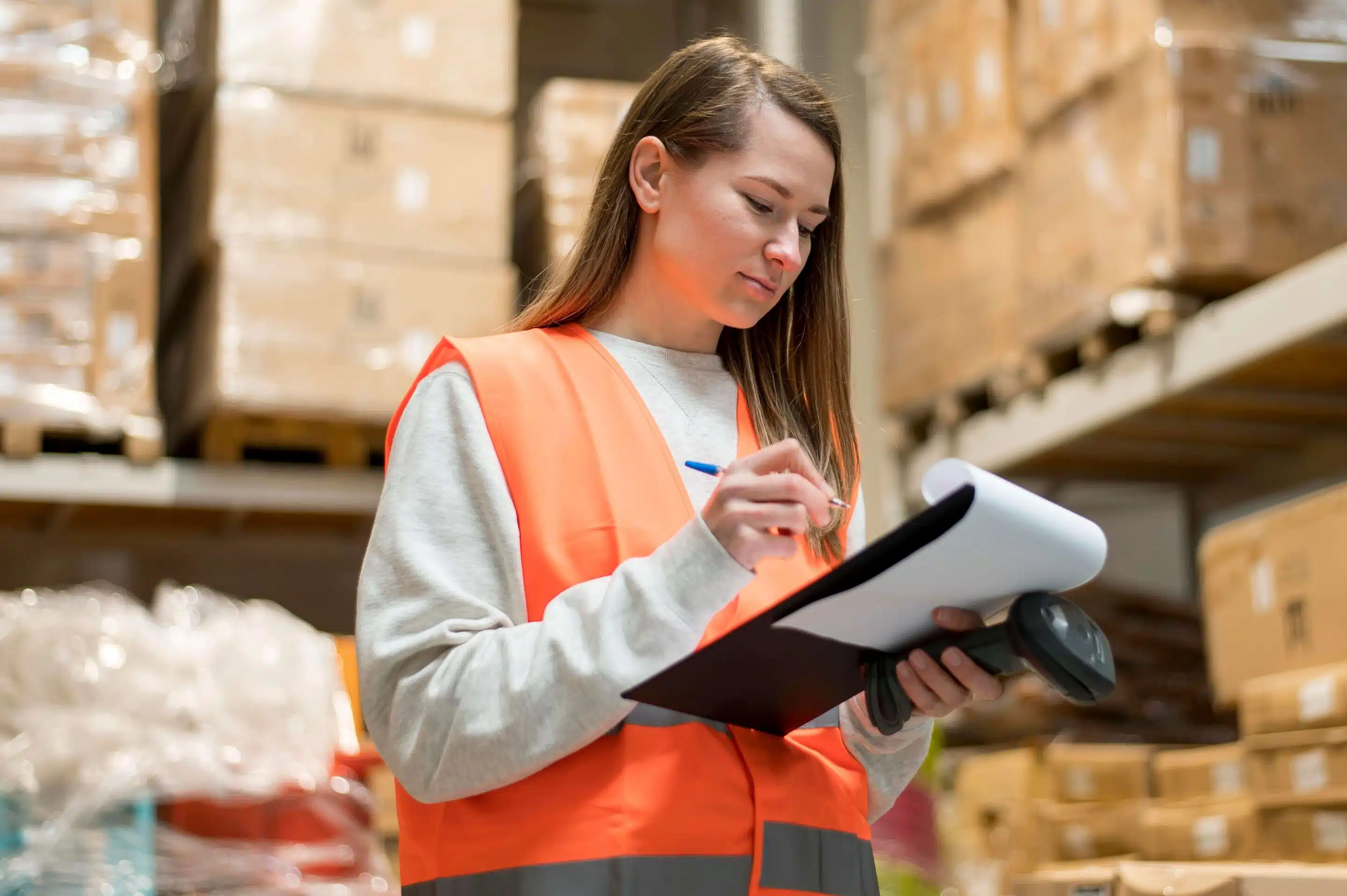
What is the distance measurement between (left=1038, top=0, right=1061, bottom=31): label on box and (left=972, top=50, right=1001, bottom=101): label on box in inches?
10.3

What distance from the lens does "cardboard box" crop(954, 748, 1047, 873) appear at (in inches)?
176

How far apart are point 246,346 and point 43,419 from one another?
69 centimetres

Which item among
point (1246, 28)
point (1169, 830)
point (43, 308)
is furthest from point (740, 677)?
point (43, 308)

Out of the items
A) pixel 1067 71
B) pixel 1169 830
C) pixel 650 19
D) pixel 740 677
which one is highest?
pixel 650 19

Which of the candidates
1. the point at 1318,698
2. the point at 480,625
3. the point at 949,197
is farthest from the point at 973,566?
the point at 949,197

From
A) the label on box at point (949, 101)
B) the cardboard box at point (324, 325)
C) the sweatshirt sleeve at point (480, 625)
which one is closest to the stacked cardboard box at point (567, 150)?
the cardboard box at point (324, 325)

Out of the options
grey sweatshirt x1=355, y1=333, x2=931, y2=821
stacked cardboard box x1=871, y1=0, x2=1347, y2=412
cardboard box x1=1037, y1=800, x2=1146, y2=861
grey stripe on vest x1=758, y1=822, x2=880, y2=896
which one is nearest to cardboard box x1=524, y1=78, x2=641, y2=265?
stacked cardboard box x1=871, y1=0, x2=1347, y2=412

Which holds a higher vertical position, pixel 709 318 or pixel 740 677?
pixel 709 318

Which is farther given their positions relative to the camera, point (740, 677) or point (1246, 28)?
point (1246, 28)

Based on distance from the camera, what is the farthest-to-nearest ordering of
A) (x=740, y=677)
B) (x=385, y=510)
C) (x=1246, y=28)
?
1. (x=1246, y=28)
2. (x=385, y=510)
3. (x=740, y=677)

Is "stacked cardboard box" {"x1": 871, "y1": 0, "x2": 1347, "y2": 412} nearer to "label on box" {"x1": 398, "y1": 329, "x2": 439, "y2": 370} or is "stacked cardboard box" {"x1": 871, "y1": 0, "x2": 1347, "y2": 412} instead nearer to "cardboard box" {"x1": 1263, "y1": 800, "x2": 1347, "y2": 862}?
"cardboard box" {"x1": 1263, "y1": 800, "x2": 1347, "y2": 862}

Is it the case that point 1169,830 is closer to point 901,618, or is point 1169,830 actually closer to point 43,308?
point 901,618

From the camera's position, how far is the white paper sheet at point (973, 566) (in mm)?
1383

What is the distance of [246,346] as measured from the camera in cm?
511
